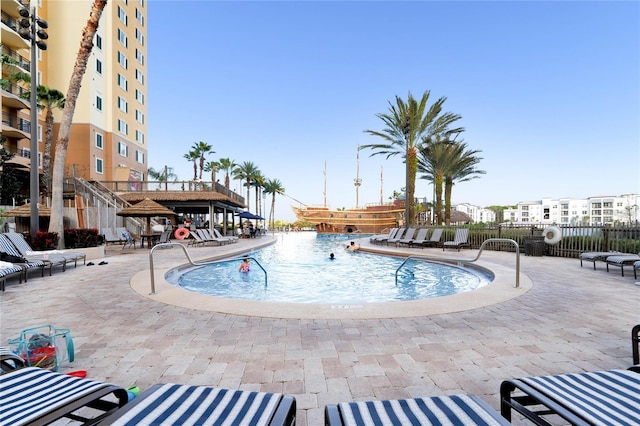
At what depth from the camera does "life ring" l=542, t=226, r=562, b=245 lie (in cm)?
1182

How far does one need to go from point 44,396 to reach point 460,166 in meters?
26.7

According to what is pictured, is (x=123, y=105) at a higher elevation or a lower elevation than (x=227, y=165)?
higher

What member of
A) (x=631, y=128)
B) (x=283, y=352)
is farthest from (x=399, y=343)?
(x=631, y=128)

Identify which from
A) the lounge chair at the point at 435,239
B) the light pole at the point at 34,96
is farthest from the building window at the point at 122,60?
the lounge chair at the point at 435,239

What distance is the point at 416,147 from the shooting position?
20.8 meters

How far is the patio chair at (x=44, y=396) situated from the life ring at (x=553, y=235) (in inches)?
570

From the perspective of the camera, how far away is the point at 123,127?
30844mm

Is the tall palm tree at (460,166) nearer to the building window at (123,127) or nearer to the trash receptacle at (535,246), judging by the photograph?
the trash receptacle at (535,246)

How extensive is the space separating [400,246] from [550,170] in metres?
40.8

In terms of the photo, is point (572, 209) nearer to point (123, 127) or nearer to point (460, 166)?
point (460, 166)

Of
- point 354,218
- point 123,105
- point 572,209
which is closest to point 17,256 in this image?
point 123,105

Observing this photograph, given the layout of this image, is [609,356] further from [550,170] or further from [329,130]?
[550,170]

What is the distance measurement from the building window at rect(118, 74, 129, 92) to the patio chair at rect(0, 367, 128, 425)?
36.2m

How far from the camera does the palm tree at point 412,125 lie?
788 inches
